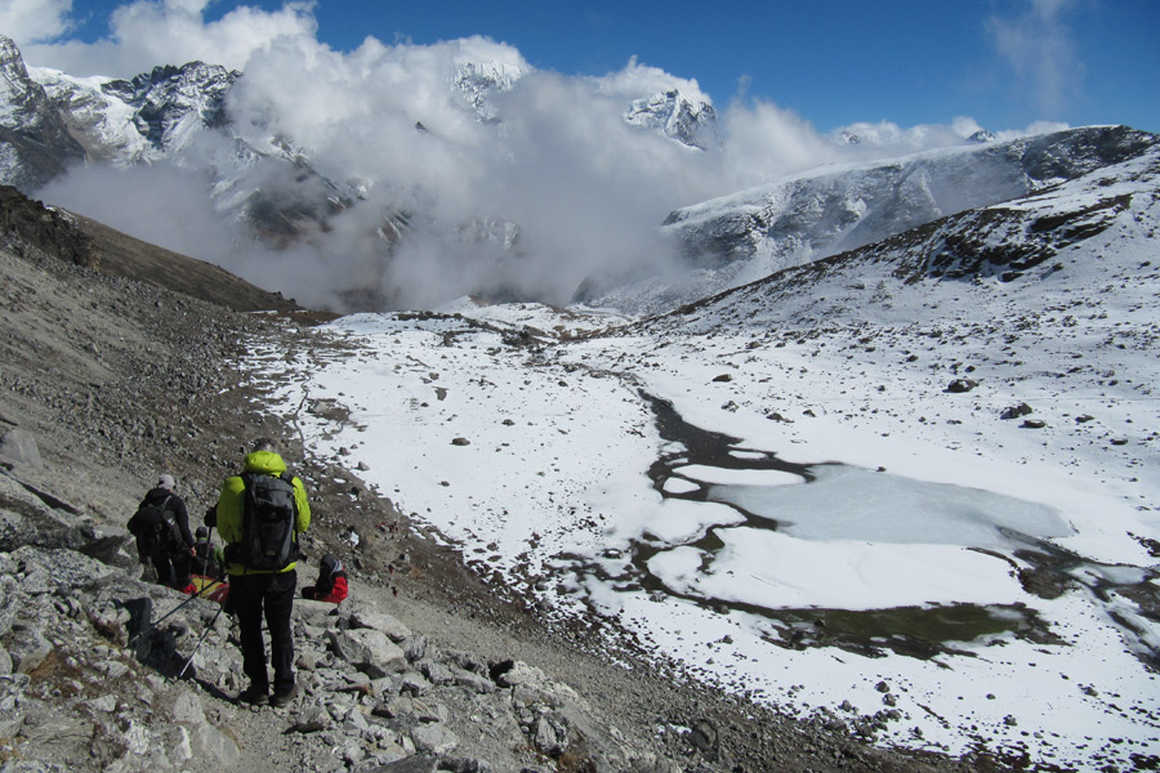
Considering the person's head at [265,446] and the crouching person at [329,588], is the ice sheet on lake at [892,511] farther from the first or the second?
the person's head at [265,446]

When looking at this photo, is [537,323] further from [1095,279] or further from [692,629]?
[692,629]

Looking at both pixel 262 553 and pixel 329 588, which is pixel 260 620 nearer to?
pixel 262 553

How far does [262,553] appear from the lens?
5.81 meters

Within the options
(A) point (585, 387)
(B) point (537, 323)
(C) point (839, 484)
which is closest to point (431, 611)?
(C) point (839, 484)

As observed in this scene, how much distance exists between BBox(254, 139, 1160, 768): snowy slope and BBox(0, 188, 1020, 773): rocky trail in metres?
1.12

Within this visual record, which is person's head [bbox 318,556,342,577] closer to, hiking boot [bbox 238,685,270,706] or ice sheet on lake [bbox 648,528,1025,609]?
hiking boot [bbox 238,685,270,706]

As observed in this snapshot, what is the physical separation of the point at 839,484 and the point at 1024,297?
1231 inches

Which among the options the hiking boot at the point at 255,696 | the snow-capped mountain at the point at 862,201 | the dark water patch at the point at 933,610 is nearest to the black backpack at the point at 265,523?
the hiking boot at the point at 255,696

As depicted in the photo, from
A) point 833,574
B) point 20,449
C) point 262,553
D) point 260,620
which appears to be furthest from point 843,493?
point 20,449

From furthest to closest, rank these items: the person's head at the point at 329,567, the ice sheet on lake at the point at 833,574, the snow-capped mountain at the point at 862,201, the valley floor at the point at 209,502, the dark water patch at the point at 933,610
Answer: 1. the snow-capped mountain at the point at 862,201
2. the ice sheet on lake at the point at 833,574
3. the dark water patch at the point at 933,610
4. the person's head at the point at 329,567
5. the valley floor at the point at 209,502

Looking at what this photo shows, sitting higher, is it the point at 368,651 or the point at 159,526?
the point at 159,526

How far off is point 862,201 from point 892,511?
131 m

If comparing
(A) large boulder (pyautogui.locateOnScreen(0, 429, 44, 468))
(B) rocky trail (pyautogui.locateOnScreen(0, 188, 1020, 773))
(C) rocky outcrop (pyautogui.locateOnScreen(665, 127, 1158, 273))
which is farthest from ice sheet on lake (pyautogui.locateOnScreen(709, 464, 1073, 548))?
(C) rocky outcrop (pyautogui.locateOnScreen(665, 127, 1158, 273))

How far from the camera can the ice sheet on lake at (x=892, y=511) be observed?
54.2ft
